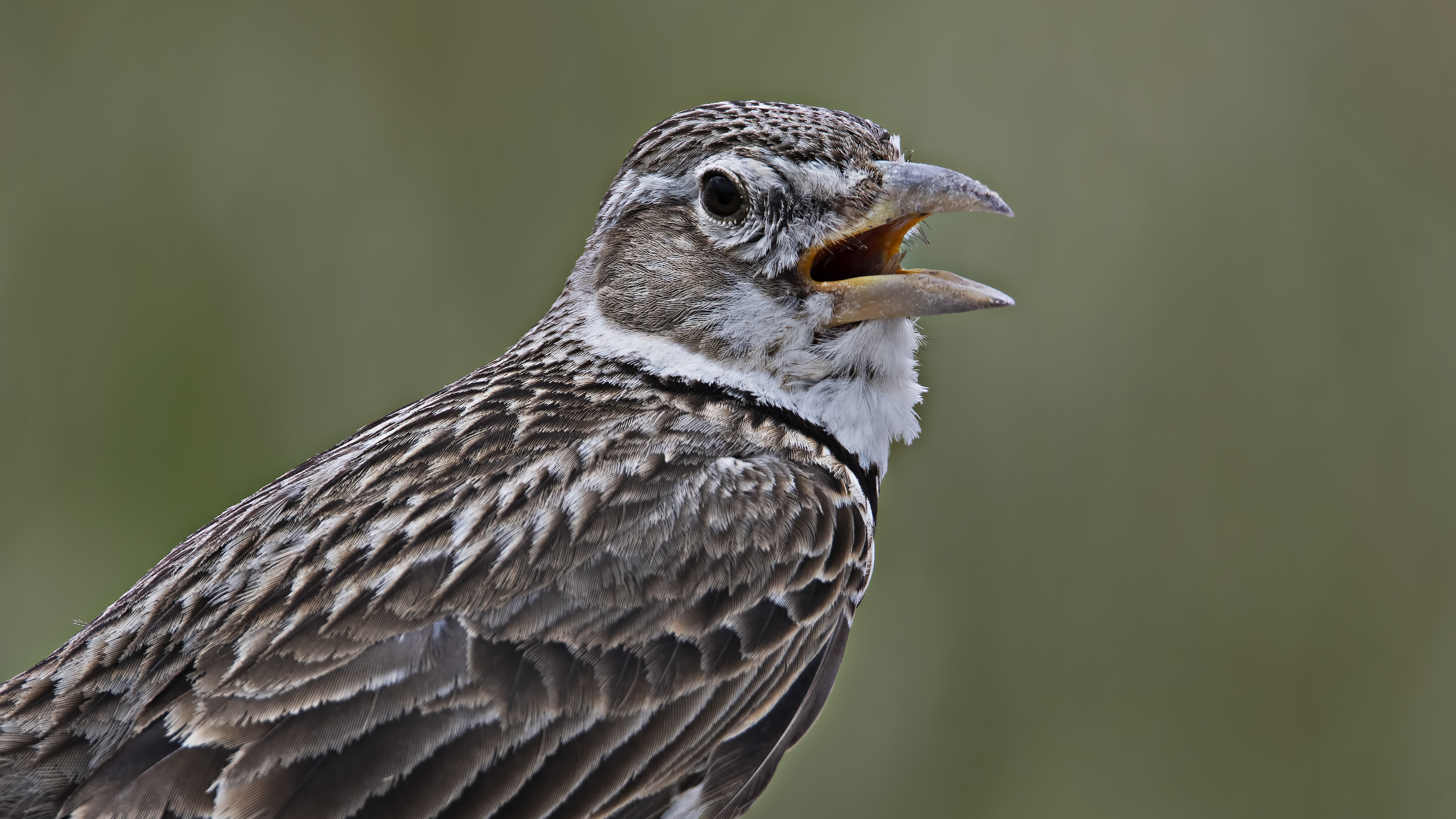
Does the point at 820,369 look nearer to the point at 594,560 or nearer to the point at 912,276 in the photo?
the point at 912,276

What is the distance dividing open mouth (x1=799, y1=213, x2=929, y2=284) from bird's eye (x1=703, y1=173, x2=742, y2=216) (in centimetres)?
22

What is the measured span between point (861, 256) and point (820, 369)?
1.08 feet

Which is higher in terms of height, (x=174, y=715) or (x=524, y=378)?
(x=524, y=378)

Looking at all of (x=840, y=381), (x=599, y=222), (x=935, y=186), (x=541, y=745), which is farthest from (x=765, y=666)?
(x=599, y=222)

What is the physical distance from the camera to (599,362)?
3.13 metres

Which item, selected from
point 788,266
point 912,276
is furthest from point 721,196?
point 912,276

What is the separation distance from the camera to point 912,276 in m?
2.83

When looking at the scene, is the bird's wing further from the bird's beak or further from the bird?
the bird's beak

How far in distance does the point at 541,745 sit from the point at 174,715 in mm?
720

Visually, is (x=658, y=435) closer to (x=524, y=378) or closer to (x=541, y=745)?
(x=524, y=378)

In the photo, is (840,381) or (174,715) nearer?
(174,715)

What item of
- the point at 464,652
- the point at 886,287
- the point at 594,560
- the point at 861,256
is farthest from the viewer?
the point at 861,256

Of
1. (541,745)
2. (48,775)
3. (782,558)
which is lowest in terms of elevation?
(48,775)

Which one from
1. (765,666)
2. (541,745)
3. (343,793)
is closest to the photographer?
(343,793)
